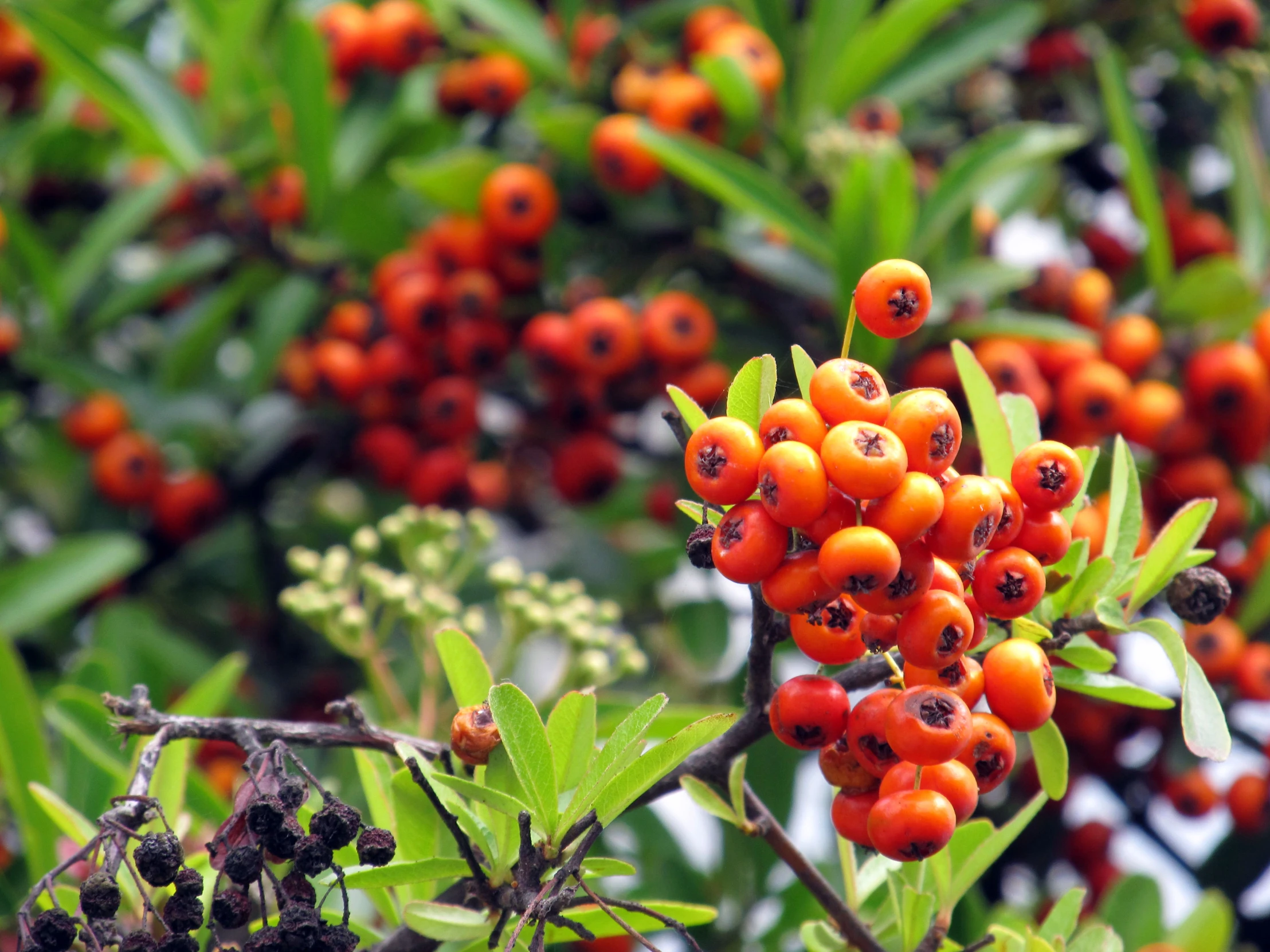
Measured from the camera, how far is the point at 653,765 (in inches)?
47.5

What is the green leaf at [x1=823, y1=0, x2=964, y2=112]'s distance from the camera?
292 cm

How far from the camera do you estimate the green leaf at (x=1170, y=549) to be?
4.47 feet

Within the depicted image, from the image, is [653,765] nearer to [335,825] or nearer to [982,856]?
[335,825]

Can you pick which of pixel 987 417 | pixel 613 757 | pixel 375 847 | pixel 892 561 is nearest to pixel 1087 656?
pixel 987 417

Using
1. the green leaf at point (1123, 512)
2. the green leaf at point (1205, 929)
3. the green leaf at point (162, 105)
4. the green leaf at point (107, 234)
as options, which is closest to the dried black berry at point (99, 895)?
the green leaf at point (1123, 512)

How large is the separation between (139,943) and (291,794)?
0.18 meters

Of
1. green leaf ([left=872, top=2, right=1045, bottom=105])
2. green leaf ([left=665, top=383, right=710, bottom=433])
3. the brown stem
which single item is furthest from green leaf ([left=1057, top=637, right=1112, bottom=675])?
green leaf ([left=872, top=2, right=1045, bottom=105])

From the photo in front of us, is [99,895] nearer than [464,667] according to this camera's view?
Yes

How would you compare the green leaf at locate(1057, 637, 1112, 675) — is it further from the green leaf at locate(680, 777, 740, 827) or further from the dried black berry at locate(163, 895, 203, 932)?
the dried black berry at locate(163, 895, 203, 932)

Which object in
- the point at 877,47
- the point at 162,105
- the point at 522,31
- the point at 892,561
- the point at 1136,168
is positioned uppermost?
the point at 162,105

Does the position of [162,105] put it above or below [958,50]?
above

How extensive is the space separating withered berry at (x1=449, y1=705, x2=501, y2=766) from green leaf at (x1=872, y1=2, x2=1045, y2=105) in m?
2.37

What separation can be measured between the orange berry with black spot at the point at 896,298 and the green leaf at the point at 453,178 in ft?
6.60

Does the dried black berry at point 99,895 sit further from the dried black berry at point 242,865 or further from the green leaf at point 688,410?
the green leaf at point 688,410
